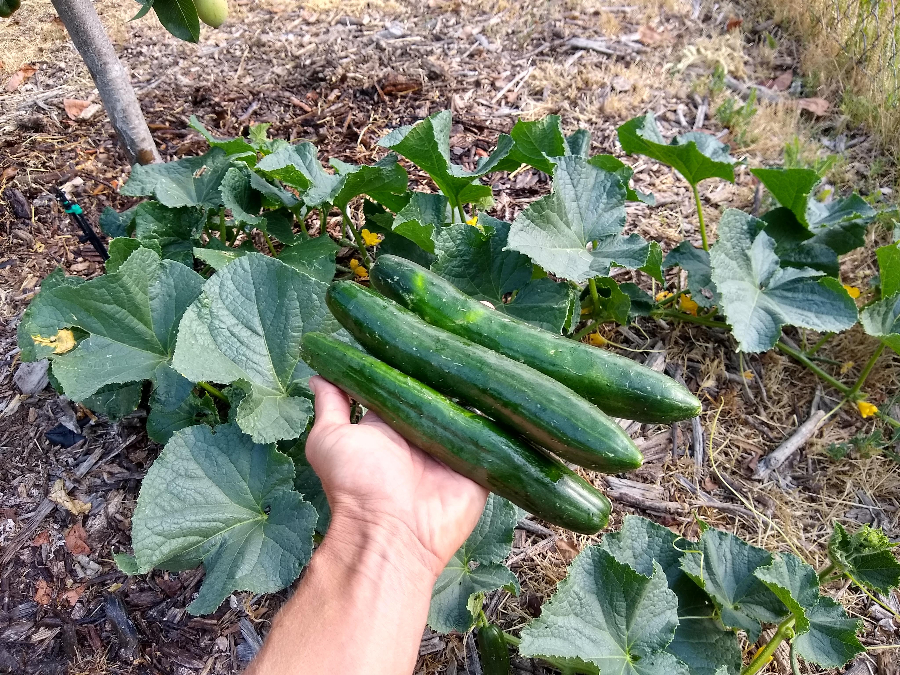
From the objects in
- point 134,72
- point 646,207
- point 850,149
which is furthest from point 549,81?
point 134,72

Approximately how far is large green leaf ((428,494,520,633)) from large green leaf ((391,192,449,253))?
1.22m

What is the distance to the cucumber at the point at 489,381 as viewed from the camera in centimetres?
203

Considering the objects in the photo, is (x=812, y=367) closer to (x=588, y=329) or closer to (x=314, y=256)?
(x=588, y=329)

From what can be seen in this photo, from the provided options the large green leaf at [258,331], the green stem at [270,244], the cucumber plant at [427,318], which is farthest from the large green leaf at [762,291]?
the green stem at [270,244]

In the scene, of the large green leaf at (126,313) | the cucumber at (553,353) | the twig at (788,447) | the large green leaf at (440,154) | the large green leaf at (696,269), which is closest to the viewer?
the cucumber at (553,353)

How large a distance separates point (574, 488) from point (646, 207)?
8.85ft

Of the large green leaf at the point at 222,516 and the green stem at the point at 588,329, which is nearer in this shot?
the large green leaf at the point at 222,516

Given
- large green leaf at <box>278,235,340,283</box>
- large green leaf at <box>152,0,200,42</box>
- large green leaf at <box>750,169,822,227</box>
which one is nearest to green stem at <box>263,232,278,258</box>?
large green leaf at <box>278,235,340,283</box>

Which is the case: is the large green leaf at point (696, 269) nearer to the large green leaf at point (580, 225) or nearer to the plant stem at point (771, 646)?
the large green leaf at point (580, 225)

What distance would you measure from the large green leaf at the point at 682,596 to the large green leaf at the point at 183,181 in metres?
2.52

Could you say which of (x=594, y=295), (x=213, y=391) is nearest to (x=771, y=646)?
(x=594, y=295)

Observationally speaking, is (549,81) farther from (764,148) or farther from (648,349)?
(648,349)

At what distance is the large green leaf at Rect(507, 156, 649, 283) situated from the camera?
9.23 feet

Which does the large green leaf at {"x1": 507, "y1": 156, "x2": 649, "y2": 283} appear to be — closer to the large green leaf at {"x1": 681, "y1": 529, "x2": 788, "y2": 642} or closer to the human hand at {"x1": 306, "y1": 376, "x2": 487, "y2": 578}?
the human hand at {"x1": 306, "y1": 376, "x2": 487, "y2": 578}
